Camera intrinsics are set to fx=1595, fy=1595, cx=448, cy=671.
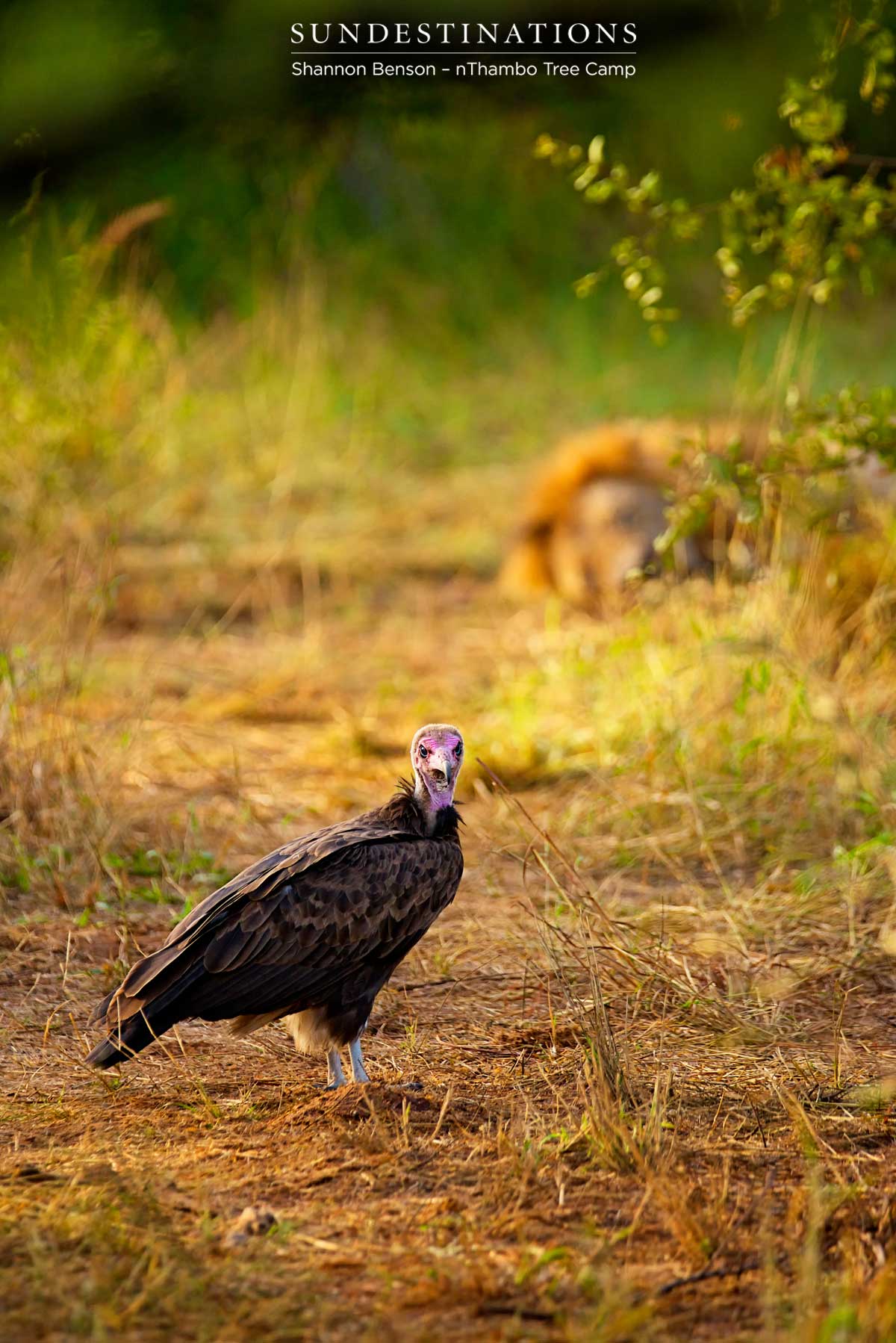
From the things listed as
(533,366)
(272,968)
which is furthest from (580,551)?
(272,968)

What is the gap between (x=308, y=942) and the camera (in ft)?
11.0

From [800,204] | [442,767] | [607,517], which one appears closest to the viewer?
[442,767]

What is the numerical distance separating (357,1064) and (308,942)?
294 millimetres

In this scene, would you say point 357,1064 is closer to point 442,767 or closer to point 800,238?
point 442,767

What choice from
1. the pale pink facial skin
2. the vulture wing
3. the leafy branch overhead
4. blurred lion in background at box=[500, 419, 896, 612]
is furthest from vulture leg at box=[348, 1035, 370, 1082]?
blurred lion in background at box=[500, 419, 896, 612]

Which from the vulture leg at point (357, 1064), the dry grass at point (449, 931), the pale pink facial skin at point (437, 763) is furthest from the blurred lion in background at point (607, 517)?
the vulture leg at point (357, 1064)

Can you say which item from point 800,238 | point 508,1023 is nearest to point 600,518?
point 800,238

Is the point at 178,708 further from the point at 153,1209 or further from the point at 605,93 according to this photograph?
the point at 605,93

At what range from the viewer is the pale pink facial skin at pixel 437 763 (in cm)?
362

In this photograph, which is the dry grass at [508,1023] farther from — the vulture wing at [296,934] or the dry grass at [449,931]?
the vulture wing at [296,934]

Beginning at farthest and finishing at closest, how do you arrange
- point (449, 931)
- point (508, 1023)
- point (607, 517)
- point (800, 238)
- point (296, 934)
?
point (607, 517) → point (800, 238) → point (449, 931) → point (508, 1023) → point (296, 934)

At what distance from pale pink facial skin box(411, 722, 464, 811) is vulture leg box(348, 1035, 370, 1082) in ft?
1.86

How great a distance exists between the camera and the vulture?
3258 millimetres

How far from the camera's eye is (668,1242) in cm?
271
